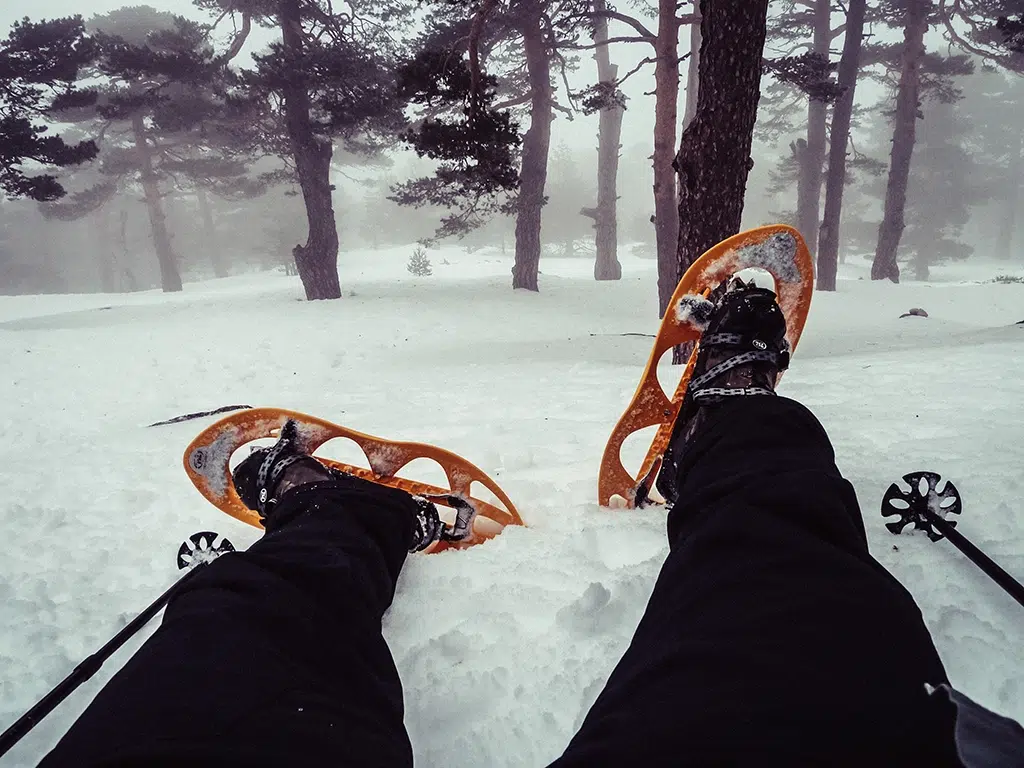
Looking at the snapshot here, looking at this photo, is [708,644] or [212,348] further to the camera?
[212,348]

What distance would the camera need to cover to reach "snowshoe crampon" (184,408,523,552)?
2.00 meters

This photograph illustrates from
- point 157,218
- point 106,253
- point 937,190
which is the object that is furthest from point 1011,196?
point 106,253

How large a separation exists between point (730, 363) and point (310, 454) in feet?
5.13

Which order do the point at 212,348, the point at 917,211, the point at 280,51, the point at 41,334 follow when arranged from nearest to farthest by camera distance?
the point at 212,348 → the point at 41,334 → the point at 280,51 → the point at 917,211

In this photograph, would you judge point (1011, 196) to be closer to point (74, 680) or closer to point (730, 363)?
point (730, 363)

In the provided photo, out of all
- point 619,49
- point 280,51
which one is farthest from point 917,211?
point 619,49

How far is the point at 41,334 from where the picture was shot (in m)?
7.85

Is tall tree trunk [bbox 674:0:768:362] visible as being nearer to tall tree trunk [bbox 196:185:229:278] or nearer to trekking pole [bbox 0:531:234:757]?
trekking pole [bbox 0:531:234:757]

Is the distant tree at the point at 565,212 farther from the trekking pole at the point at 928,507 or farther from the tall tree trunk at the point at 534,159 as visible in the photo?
the trekking pole at the point at 928,507

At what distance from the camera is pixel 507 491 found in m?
2.22

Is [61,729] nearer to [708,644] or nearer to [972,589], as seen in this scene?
[708,644]

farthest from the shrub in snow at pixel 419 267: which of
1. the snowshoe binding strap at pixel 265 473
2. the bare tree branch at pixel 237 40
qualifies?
the snowshoe binding strap at pixel 265 473

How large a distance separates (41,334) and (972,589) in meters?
10.5

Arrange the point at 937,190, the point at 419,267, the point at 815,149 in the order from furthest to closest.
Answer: the point at 937,190 → the point at 419,267 → the point at 815,149
